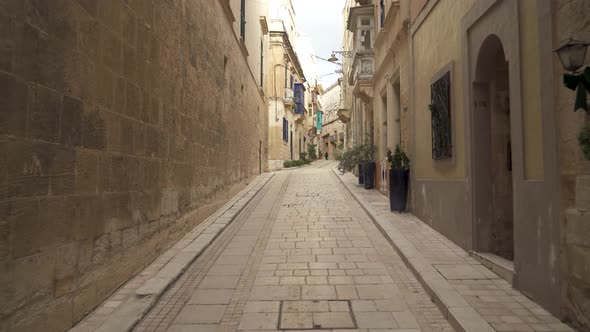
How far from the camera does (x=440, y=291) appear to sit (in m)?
4.02

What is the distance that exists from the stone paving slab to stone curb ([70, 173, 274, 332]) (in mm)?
2886

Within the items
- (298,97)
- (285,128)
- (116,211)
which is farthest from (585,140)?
(298,97)

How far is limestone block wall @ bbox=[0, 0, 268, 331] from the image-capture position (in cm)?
269

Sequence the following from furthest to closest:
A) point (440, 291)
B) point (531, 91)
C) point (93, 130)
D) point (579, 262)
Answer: point (440, 291) → point (531, 91) → point (93, 130) → point (579, 262)

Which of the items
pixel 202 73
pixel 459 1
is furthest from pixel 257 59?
pixel 459 1

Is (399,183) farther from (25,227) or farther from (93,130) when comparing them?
(25,227)

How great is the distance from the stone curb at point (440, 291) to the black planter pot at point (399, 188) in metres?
2.12

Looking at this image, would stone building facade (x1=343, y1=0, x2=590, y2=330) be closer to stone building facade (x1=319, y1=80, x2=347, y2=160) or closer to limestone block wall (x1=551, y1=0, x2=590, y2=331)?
limestone block wall (x1=551, y1=0, x2=590, y2=331)

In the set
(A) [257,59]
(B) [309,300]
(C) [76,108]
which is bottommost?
(B) [309,300]

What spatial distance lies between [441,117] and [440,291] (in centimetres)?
340

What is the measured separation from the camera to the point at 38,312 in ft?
9.48

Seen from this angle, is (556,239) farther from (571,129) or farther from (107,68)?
(107,68)

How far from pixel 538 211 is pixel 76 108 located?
4332mm

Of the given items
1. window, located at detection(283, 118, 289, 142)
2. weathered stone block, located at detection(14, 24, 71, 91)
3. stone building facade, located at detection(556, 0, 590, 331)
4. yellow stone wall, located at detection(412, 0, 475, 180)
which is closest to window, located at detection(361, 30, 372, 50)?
yellow stone wall, located at detection(412, 0, 475, 180)
